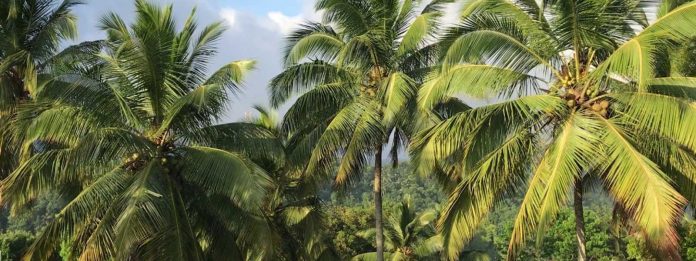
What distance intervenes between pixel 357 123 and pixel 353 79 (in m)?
1.62

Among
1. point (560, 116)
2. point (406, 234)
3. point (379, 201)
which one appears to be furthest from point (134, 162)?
point (406, 234)

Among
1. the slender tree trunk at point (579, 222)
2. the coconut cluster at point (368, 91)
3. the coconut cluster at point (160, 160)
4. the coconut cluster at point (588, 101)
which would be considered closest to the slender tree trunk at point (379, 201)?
the coconut cluster at point (368, 91)

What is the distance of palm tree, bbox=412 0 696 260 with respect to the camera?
387 inches

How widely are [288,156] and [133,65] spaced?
4.59 m

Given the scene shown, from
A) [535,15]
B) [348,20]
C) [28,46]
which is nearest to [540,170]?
[535,15]

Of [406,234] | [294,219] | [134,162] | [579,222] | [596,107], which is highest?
[596,107]

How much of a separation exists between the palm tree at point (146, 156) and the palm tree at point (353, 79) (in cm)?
225

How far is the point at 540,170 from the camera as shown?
10.6 m

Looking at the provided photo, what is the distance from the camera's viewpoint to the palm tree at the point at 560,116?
387 inches

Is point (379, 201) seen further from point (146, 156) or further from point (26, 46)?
point (26, 46)

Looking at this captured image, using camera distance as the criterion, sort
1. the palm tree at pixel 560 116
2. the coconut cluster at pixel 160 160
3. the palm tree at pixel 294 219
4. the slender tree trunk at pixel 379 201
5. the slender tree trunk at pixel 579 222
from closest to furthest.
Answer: the palm tree at pixel 560 116 → the slender tree trunk at pixel 579 222 → the coconut cluster at pixel 160 160 → the slender tree trunk at pixel 379 201 → the palm tree at pixel 294 219

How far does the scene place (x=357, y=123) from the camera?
49.1ft

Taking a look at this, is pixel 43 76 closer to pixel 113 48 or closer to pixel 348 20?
pixel 113 48

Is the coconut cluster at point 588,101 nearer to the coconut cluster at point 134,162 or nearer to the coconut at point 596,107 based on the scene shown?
the coconut at point 596,107
